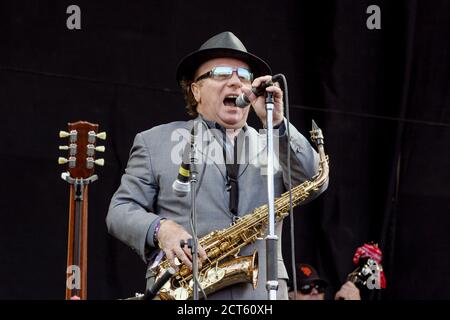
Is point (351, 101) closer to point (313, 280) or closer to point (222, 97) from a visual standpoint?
point (313, 280)

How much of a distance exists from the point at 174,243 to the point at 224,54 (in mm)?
1305

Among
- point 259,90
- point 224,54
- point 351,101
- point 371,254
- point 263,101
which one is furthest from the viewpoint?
point 351,101

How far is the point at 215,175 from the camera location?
5285 millimetres

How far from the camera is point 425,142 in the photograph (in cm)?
782

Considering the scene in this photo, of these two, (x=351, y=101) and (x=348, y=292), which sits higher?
(x=351, y=101)

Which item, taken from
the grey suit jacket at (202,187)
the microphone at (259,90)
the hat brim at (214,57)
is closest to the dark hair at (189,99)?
the hat brim at (214,57)

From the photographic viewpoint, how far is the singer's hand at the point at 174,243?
474 cm

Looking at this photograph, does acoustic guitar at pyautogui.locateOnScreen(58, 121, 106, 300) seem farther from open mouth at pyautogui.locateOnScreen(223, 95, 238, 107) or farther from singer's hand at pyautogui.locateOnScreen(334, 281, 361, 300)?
singer's hand at pyautogui.locateOnScreen(334, 281, 361, 300)

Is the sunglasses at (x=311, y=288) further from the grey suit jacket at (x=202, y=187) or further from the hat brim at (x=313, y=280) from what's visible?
the grey suit jacket at (x=202, y=187)

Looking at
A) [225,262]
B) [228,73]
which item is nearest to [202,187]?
[225,262]

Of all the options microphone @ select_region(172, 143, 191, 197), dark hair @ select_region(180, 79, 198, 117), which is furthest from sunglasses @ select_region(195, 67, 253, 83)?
microphone @ select_region(172, 143, 191, 197)
